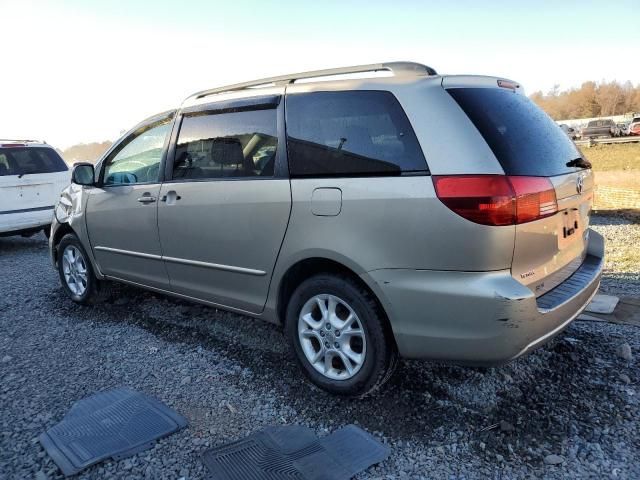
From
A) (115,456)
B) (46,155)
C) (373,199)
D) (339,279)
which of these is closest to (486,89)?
(373,199)

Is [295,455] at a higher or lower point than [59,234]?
lower

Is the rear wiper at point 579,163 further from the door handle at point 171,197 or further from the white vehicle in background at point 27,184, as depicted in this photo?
the white vehicle in background at point 27,184

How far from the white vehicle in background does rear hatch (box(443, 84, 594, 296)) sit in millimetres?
7490

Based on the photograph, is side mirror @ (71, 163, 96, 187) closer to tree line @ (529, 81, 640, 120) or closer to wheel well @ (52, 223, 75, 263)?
wheel well @ (52, 223, 75, 263)

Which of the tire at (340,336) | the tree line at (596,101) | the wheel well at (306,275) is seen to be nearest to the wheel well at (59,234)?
the wheel well at (306,275)

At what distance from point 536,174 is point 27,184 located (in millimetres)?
7861

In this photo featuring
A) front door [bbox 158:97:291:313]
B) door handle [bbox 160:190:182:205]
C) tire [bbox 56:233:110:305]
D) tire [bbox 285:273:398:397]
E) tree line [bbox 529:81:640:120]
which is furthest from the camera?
tree line [bbox 529:81:640:120]

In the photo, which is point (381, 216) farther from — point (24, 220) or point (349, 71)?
point (24, 220)

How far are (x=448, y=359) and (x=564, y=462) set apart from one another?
2.25 ft

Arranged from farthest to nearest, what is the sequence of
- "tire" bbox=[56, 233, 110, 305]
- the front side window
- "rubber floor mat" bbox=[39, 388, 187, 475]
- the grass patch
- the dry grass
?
the grass patch, the dry grass, "tire" bbox=[56, 233, 110, 305], the front side window, "rubber floor mat" bbox=[39, 388, 187, 475]

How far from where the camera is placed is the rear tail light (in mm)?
2287

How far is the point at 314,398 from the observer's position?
2.99m

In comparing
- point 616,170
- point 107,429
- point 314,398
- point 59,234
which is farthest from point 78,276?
point 616,170

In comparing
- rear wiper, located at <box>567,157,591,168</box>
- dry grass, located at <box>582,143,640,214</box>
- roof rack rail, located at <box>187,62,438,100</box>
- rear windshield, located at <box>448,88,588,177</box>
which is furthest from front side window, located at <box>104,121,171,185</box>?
dry grass, located at <box>582,143,640,214</box>
